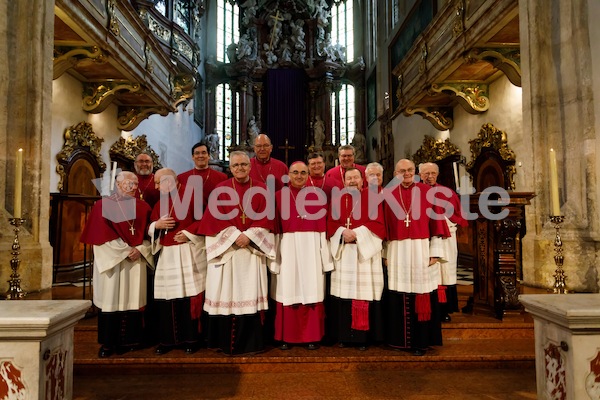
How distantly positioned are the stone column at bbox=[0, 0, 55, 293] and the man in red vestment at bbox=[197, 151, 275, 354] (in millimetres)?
1929

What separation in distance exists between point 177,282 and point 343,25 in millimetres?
20005

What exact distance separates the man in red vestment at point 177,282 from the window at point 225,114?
54.1 ft

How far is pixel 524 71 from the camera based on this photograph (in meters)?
4.80

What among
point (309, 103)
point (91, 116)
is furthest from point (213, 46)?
point (91, 116)

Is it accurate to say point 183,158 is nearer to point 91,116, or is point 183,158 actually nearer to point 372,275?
point 91,116

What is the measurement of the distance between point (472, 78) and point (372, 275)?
557cm

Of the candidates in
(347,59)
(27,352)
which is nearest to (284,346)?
(27,352)

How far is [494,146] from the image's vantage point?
773cm

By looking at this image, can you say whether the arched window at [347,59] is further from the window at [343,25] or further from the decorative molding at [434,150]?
the decorative molding at [434,150]

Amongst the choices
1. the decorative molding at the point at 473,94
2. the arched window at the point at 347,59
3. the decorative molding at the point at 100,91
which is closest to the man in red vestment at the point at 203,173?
the decorative molding at the point at 100,91

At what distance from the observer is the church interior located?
3.62m

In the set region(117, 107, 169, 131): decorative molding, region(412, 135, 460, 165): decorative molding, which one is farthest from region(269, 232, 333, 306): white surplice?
region(117, 107, 169, 131): decorative molding

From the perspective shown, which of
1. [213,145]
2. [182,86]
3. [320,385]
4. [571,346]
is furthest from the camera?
[213,145]

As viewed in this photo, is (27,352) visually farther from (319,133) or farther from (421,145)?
(319,133)
